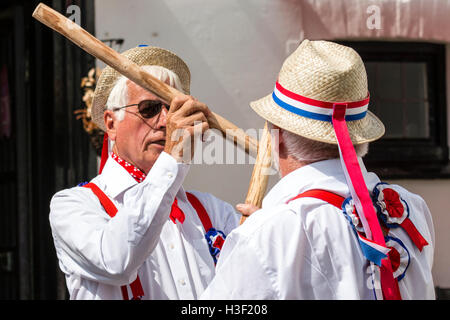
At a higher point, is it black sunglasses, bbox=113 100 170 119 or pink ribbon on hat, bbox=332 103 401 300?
black sunglasses, bbox=113 100 170 119

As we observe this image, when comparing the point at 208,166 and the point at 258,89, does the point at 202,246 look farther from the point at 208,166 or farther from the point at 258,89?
the point at 258,89

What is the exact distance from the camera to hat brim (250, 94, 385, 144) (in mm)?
1804

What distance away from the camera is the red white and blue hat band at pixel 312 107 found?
1843mm

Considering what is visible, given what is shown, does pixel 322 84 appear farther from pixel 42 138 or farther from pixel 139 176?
pixel 42 138

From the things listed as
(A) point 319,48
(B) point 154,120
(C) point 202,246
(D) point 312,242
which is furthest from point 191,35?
(D) point 312,242

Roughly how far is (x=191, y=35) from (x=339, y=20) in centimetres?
107

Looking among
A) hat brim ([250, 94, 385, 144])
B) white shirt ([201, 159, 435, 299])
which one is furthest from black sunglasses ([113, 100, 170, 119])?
white shirt ([201, 159, 435, 299])

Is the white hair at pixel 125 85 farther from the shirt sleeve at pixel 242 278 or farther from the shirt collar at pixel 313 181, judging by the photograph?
the shirt sleeve at pixel 242 278

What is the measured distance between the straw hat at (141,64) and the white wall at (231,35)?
1708 mm

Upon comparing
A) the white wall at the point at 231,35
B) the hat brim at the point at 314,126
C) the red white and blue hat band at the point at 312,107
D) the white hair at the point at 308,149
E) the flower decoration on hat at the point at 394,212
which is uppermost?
the white wall at the point at 231,35

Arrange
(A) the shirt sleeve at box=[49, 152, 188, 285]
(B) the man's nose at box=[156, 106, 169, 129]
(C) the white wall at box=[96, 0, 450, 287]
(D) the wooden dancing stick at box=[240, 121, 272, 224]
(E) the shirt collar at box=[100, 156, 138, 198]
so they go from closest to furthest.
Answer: (A) the shirt sleeve at box=[49, 152, 188, 285], (D) the wooden dancing stick at box=[240, 121, 272, 224], (E) the shirt collar at box=[100, 156, 138, 198], (B) the man's nose at box=[156, 106, 169, 129], (C) the white wall at box=[96, 0, 450, 287]

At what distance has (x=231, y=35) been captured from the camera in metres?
4.48

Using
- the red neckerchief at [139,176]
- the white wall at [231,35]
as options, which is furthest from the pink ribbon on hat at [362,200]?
the white wall at [231,35]

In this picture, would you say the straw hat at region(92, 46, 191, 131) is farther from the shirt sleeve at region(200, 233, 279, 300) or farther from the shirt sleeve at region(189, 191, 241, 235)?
the shirt sleeve at region(200, 233, 279, 300)
